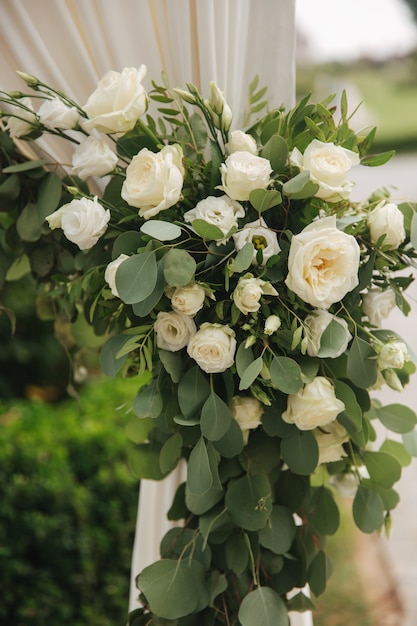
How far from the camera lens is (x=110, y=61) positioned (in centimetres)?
112

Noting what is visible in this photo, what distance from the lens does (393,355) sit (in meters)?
0.91

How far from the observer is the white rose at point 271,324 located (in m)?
0.87

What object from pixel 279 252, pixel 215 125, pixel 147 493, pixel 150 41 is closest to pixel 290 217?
pixel 279 252

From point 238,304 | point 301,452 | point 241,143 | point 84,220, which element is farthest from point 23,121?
point 301,452

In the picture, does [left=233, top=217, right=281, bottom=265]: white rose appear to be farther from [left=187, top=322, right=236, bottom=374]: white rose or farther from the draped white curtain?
the draped white curtain

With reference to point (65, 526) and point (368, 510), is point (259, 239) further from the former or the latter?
point (65, 526)

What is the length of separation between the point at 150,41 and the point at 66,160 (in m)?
0.26

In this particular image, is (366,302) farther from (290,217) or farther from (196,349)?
(196,349)

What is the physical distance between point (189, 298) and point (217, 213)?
126mm


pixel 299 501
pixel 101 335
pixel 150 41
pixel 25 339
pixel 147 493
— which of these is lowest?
pixel 25 339

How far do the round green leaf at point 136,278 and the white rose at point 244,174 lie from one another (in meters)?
0.15

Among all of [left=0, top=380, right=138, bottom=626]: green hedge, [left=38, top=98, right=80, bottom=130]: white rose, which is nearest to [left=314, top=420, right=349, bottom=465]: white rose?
[left=38, top=98, right=80, bottom=130]: white rose

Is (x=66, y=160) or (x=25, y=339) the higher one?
(x=66, y=160)

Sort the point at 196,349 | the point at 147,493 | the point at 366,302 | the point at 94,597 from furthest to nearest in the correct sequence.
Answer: the point at 94,597
the point at 147,493
the point at 366,302
the point at 196,349
